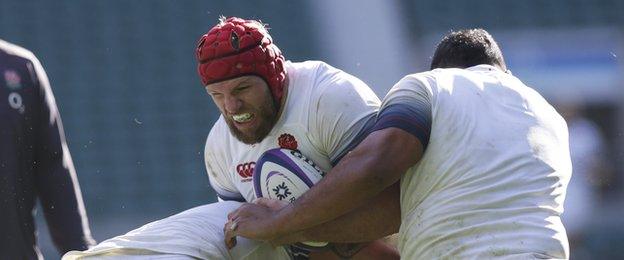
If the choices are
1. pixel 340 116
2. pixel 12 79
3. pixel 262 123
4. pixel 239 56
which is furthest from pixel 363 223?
pixel 12 79

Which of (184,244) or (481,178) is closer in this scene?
(481,178)

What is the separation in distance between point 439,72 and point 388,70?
20.0 feet

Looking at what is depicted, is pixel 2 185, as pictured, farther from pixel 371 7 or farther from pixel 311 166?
pixel 371 7

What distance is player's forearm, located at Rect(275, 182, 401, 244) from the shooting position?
3.41m

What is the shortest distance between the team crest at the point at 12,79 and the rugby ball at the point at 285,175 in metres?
1.04

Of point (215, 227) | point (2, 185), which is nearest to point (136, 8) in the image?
point (2, 185)

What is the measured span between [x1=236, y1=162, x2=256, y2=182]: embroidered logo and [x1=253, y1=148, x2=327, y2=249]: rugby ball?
111 mm

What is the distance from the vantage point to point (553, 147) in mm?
3336

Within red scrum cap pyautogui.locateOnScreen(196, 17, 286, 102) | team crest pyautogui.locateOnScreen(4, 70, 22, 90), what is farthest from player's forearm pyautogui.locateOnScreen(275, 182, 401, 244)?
team crest pyautogui.locateOnScreen(4, 70, 22, 90)

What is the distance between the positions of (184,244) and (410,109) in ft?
2.60

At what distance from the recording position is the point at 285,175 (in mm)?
3582

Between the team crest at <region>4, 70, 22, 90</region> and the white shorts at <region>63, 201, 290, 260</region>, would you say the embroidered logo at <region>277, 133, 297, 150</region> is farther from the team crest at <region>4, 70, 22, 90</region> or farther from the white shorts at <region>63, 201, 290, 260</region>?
the team crest at <region>4, 70, 22, 90</region>

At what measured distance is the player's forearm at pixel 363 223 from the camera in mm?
3412

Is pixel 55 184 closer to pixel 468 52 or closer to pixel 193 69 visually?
pixel 468 52
